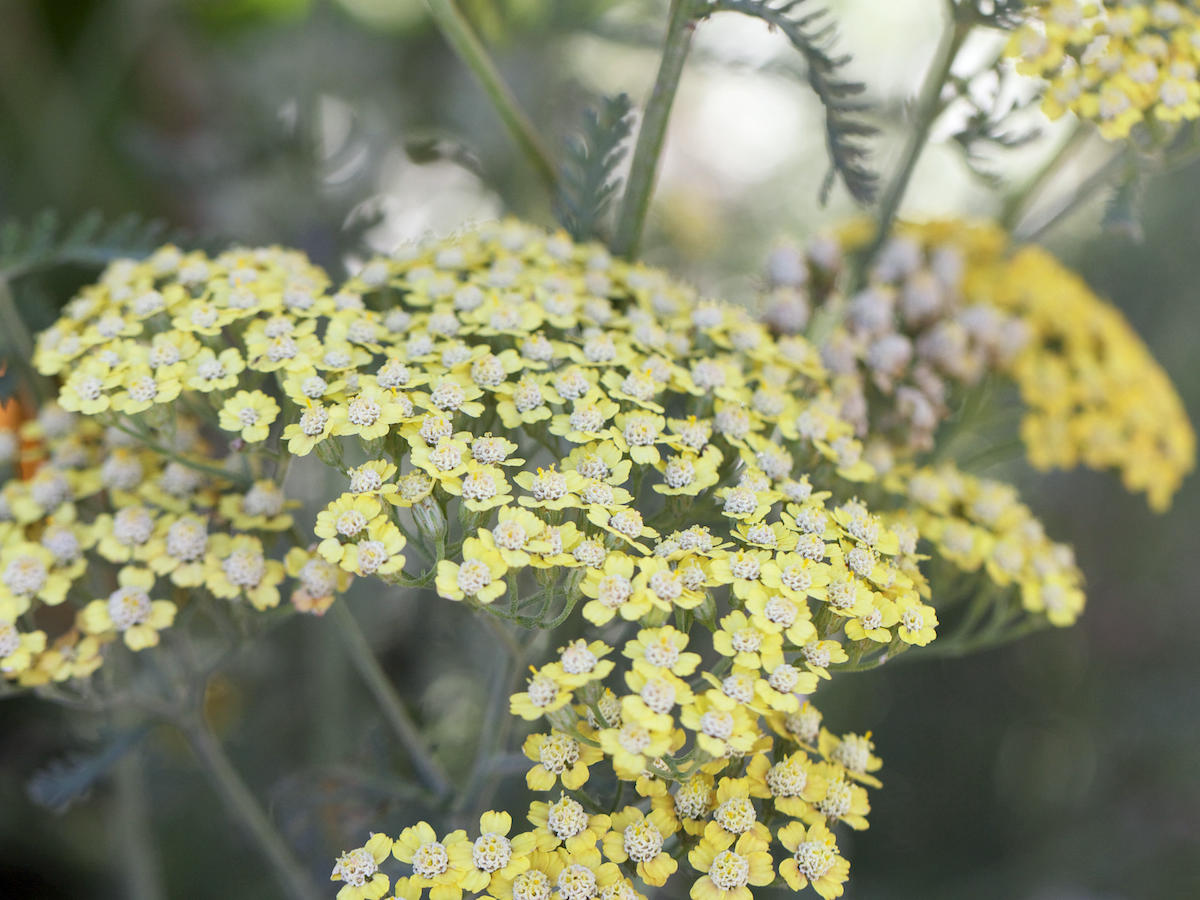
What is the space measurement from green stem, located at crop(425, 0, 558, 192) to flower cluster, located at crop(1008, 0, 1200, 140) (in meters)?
0.38

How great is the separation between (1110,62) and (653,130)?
0.34 m

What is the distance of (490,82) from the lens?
775 mm

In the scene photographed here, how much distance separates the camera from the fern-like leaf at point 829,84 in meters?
0.66

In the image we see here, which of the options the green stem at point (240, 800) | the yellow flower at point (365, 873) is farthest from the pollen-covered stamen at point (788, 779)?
the green stem at point (240, 800)

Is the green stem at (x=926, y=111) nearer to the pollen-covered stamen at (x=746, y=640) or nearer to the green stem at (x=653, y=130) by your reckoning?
the green stem at (x=653, y=130)

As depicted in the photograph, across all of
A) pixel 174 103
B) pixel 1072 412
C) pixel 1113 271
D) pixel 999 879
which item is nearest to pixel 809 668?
pixel 1072 412

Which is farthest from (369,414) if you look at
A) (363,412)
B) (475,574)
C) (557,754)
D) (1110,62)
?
(1110,62)

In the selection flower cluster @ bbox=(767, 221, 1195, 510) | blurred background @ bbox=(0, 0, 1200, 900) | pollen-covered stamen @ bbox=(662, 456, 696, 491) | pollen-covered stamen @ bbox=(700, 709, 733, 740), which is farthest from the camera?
blurred background @ bbox=(0, 0, 1200, 900)

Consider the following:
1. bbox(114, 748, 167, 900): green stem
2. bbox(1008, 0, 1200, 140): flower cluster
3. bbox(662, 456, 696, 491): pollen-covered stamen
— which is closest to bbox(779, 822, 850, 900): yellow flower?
bbox(662, 456, 696, 491): pollen-covered stamen

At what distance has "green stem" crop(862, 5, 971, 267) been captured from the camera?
2.60 feet

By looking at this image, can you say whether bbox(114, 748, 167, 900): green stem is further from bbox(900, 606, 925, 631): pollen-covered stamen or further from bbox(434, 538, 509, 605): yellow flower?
bbox(900, 606, 925, 631): pollen-covered stamen

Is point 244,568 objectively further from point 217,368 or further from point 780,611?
point 780,611

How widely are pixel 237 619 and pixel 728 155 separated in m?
1.67

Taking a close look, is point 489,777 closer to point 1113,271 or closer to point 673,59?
point 673,59
